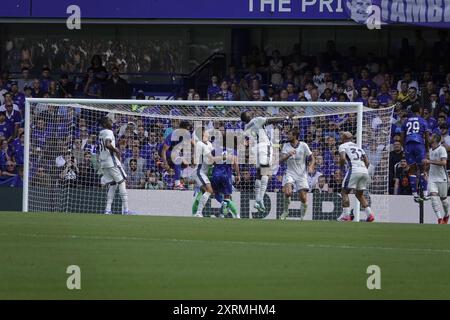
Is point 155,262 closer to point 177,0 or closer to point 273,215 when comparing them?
point 273,215

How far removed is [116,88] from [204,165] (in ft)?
19.2

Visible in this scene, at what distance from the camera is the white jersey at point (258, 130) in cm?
2133

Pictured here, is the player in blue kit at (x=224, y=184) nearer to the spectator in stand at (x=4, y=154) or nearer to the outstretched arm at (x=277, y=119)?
the outstretched arm at (x=277, y=119)

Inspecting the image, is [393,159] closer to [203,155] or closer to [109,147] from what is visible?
[203,155]

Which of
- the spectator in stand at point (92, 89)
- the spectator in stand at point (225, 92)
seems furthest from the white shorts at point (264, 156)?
the spectator in stand at point (92, 89)

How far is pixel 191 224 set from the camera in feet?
54.3

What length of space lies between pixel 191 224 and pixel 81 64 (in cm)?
1345

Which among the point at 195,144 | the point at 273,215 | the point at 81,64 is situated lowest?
A: the point at 273,215

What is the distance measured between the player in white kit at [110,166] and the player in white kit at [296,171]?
3145 millimetres

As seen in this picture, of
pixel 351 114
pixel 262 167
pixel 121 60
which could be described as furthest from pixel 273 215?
pixel 121 60

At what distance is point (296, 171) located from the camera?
21078 millimetres

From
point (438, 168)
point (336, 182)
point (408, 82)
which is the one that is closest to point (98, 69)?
point (408, 82)

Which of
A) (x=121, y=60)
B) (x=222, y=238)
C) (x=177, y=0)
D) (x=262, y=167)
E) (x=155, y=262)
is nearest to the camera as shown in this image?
(x=155, y=262)

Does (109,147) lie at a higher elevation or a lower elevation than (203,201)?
higher
